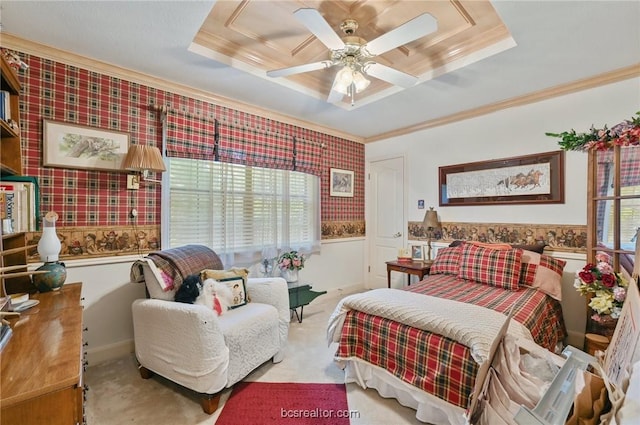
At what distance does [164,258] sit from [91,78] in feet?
5.21

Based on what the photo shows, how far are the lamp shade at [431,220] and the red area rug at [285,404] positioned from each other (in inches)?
87.3

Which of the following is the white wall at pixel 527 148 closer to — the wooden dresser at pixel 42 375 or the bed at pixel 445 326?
the bed at pixel 445 326

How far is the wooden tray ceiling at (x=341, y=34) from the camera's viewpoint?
1923mm

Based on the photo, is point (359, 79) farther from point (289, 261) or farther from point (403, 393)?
point (403, 393)

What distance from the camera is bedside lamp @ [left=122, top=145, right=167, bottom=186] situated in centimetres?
234

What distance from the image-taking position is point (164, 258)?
2.20 meters

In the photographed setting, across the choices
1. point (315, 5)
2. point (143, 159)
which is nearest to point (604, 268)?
point (315, 5)

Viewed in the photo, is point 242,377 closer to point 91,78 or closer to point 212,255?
point 212,255

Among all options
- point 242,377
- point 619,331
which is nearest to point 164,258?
point 242,377

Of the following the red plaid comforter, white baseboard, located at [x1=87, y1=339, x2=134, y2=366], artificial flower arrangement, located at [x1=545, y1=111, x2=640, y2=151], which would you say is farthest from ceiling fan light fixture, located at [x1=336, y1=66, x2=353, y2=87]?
white baseboard, located at [x1=87, y1=339, x2=134, y2=366]

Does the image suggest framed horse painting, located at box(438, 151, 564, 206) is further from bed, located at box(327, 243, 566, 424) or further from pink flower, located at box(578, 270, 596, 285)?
pink flower, located at box(578, 270, 596, 285)

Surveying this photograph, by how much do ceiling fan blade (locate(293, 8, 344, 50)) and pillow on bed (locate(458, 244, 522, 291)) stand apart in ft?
7.33

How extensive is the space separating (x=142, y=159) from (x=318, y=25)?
1.75 metres

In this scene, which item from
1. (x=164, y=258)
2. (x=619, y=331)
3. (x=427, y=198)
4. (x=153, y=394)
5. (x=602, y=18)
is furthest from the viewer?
(x=427, y=198)
